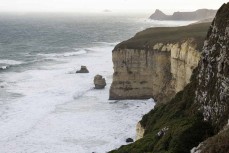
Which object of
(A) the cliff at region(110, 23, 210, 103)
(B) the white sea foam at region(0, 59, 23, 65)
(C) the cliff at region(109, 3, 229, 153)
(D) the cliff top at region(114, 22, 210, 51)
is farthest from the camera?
(B) the white sea foam at region(0, 59, 23, 65)

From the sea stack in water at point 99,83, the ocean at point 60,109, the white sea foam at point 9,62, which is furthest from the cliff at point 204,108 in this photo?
the white sea foam at point 9,62

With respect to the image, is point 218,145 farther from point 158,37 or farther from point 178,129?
point 158,37

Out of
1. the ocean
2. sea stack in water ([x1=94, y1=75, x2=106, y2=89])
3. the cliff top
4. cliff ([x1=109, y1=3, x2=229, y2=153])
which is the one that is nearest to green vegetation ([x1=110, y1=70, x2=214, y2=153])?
cliff ([x1=109, y1=3, x2=229, y2=153])

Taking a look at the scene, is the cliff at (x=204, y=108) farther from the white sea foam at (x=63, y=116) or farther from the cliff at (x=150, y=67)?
the cliff at (x=150, y=67)

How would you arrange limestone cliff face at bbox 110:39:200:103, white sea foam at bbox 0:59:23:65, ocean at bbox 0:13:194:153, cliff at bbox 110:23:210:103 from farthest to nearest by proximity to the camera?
white sea foam at bbox 0:59:23:65, cliff at bbox 110:23:210:103, limestone cliff face at bbox 110:39:200:103, ocean at bbox 0:13:194:153

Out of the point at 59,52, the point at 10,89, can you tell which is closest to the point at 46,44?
the point at 59,52

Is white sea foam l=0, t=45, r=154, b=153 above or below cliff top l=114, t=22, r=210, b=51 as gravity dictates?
below

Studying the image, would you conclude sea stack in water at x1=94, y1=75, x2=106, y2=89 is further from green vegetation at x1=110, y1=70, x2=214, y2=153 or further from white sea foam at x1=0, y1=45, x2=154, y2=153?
green vegetation at x1=110, y1=70, x2=214, y2=153

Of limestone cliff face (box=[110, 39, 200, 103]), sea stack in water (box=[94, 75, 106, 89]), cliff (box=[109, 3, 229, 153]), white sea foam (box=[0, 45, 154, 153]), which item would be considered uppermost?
cliff (box=[109, 3, 229, 153])
